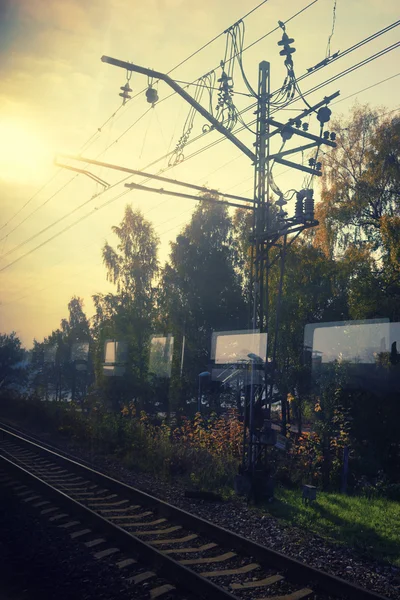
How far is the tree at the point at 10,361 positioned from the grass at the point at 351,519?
5954cm

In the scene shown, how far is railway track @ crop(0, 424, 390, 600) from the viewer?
5973 mm

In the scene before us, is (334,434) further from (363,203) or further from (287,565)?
(363,203)

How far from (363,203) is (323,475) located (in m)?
15.1

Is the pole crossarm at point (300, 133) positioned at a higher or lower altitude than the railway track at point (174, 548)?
higher

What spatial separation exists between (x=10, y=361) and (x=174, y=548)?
64407 mm

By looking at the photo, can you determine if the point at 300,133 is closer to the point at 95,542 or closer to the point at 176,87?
the point at 176,87

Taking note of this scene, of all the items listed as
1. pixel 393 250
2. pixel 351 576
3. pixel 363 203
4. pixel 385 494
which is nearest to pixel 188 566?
pixel 351 576

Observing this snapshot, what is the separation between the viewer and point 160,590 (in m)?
5.89

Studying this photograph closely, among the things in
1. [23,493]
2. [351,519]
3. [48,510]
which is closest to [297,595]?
[351,519]

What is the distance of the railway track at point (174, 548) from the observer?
5.97 meters

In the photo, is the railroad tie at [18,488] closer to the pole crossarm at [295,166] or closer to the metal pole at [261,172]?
the metal pole at [261,172]

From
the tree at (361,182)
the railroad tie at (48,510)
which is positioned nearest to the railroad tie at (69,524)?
the railroad tie at (48,510)

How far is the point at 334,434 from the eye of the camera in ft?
45.7

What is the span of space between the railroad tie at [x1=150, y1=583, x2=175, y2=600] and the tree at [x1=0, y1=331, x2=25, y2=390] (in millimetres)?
62847
